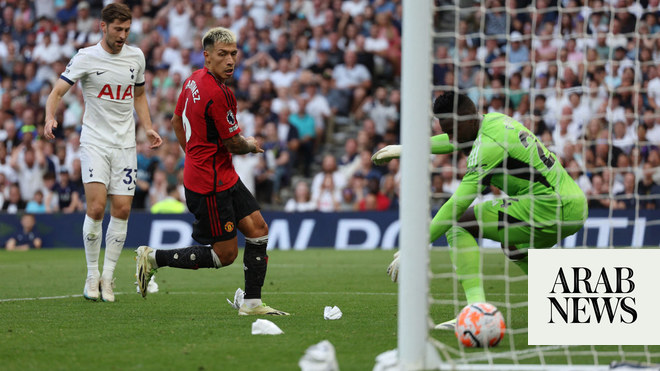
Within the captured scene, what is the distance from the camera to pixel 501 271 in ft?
38.0

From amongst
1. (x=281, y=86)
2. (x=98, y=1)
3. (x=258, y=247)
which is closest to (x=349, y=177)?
(x=281, y=86)

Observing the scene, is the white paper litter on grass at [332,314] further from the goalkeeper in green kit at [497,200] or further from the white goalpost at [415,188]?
the white goalpost at [415,188]

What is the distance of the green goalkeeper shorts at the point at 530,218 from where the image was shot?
669cm

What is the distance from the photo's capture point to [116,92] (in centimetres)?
861

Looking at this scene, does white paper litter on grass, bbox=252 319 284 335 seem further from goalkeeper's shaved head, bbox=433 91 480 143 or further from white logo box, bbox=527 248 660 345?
goalkeeper's shaved head, bbox=433 91 480 143

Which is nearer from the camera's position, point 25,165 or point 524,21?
point 524,21

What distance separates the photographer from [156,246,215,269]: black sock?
7.41 metres

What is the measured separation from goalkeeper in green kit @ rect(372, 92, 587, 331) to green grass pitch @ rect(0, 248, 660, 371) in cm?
63

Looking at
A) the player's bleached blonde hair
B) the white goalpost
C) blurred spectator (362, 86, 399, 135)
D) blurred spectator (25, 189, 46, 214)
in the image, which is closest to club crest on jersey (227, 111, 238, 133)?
the player's bleached blonde hair

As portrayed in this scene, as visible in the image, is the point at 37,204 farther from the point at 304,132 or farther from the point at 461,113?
the point at 461,113

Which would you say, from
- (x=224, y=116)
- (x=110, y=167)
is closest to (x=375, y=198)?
(x=110, y=167)

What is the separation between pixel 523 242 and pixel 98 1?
18.6 metres

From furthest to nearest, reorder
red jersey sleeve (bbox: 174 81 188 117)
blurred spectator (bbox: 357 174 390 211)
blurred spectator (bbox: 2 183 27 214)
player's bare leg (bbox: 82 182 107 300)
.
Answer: blurred spectator (bbox: 2 183 27 214), blurred spectator (bbox: 357 174 390 211), player's bare leg (bbox: 82 182 107 300), red jersey sleeve (bbox: 174 81 188 117)

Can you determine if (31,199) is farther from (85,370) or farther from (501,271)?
(85,370)
